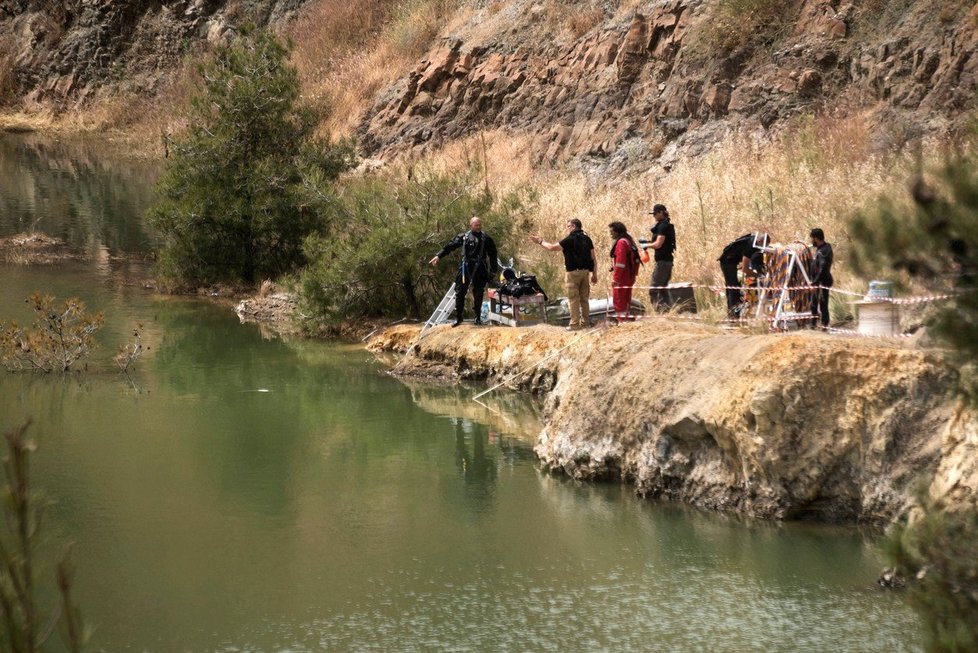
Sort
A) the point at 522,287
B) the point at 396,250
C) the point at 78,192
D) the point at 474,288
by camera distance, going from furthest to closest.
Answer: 1. the point at 78,192
2. the point at 396,250
3. the point at 474,288
4. the point at 522,287

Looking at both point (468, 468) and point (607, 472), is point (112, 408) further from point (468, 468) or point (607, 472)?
point (607, 472)

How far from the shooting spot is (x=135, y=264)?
33.9 m

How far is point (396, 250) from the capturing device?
24406 mm

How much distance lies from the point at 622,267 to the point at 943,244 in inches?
504

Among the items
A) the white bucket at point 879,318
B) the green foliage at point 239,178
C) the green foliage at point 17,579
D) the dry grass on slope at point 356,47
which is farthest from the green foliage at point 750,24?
the green foliage at point 17,579

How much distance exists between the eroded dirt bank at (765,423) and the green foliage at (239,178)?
1432 cm

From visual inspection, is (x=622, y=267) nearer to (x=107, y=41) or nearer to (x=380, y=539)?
(x=380, y=539)

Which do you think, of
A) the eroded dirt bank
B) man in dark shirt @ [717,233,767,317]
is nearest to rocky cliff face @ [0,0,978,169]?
man in dark shirt @ [717,233,767,317]

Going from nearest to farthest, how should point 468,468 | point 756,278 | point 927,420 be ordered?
point 927,420 < point 468,468 < point 756,278

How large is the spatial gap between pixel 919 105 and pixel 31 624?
1008 inches

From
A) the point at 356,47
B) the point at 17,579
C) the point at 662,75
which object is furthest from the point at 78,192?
the point at 17,579

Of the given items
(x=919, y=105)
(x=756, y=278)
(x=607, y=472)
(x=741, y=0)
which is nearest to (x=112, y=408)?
(x=607, y=472)

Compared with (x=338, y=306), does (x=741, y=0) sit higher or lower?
higher

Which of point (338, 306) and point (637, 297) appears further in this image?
point (338, 306)
